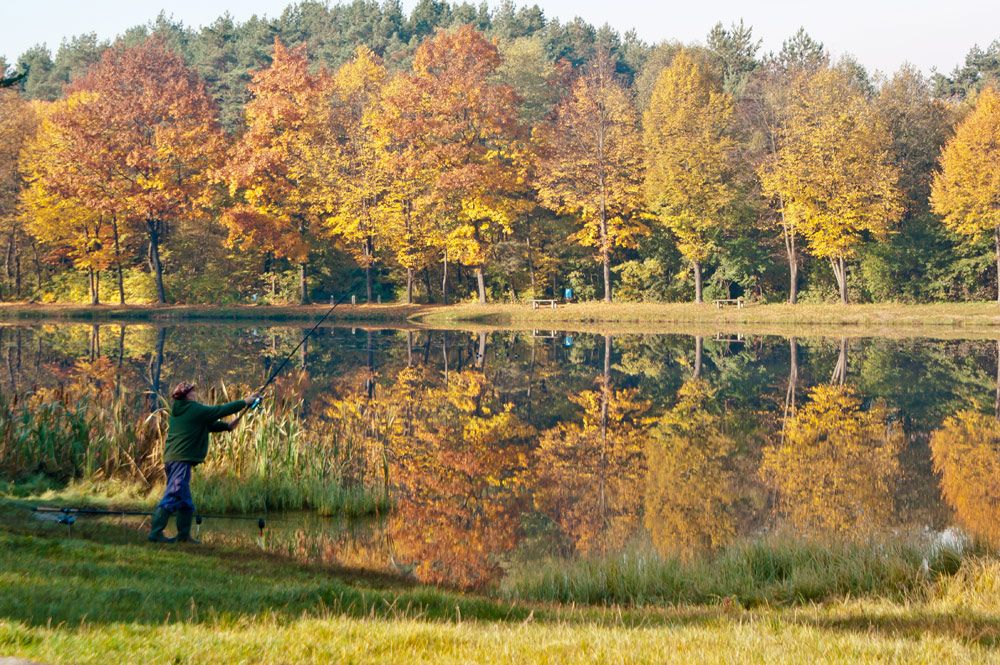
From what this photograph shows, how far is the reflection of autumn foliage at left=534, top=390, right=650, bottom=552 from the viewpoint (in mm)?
11633

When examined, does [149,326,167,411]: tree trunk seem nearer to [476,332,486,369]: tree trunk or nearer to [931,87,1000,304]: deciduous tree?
[476,332,486,369]: tree trunk

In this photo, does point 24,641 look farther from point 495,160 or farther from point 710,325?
point 495,160

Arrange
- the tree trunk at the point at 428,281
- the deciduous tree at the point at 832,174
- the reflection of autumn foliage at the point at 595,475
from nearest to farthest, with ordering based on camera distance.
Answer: the reflection of autumn foliage at the point at 595,475 < the deciduous tree at the point at 832,174 < the tree trunk at the point at 428,281

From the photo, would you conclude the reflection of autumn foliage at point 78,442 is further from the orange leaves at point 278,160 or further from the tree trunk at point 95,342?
the orange leaves at point 278,160

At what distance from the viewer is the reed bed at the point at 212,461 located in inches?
486

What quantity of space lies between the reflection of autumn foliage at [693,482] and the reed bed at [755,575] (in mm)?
1289

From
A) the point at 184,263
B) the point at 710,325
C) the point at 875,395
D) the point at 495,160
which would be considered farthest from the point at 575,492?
the point at 184,263

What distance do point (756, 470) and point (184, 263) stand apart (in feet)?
152

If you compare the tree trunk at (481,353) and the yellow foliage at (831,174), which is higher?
the yellow foliage at (831,174)

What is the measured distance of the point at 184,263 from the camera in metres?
54.2

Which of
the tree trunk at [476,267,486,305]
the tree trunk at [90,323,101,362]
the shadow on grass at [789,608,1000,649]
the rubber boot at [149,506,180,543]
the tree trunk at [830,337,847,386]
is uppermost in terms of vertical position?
the tree trunk at [476,267,486,305]

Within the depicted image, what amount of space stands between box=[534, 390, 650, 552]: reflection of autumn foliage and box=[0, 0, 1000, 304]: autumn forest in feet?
90.5

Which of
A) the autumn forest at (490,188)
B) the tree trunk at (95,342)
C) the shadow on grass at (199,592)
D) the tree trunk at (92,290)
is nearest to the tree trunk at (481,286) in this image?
the autumn forest at (490,188)

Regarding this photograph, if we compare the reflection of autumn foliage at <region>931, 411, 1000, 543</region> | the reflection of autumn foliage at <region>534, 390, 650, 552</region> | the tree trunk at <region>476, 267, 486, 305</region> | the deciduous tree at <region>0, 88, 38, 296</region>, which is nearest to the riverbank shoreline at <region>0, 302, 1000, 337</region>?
the tree trunk at <region>476, 267, 486, 305</region>
